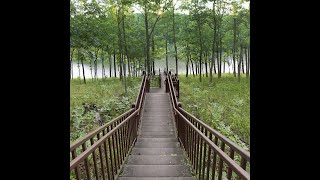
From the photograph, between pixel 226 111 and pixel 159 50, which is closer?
pixel 226 111

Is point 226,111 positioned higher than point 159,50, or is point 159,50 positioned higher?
point 159,50

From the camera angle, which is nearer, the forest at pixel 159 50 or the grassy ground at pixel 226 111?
the grassy ground at pixel 226 111

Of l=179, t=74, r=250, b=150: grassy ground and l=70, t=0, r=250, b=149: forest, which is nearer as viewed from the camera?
l=179, t=74, r=250, b=150: grassy ground

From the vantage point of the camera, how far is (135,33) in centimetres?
2706
